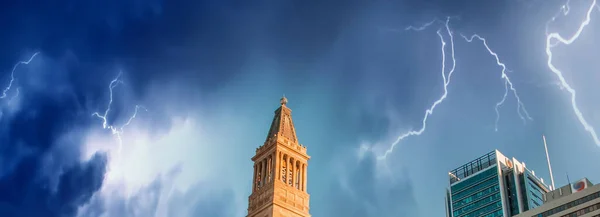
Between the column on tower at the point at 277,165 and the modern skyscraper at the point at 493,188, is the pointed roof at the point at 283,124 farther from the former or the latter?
the modern skyscraper at the point at 493,188

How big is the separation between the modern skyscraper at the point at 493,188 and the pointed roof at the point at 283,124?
297ft

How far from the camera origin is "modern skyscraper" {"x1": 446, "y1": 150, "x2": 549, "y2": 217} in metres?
172

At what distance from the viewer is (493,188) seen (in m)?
174

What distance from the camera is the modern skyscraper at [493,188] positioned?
171750 millimetres

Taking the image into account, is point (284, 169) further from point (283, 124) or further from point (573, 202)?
point (573, 202)

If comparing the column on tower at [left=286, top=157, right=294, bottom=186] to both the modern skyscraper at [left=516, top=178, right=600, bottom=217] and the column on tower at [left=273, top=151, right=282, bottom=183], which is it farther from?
the modern skyscraper at [left=516, top=178, right=600, bottom=217]

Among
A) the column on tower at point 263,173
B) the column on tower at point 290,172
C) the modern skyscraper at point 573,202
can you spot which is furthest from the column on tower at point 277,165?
the modern skyscraper at point 573,202

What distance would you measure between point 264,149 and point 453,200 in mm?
100407

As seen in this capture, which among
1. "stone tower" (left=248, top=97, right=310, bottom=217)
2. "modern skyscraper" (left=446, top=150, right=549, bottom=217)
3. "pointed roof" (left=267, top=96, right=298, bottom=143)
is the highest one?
"modern skyscraper" (left=446, top=150, right=549, bottom=217)

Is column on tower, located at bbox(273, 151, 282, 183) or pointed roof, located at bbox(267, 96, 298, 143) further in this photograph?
pointed roof, located at bbox(267, 96, 298, 143)

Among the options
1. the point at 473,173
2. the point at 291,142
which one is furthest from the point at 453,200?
the point at 291,142

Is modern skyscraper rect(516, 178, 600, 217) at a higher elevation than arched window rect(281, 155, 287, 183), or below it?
higher

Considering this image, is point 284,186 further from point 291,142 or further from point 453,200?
point 453,200

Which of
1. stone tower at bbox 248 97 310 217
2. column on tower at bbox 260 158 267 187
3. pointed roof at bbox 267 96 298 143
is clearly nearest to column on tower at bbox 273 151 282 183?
stone tower at bbox 248 97 310 217
